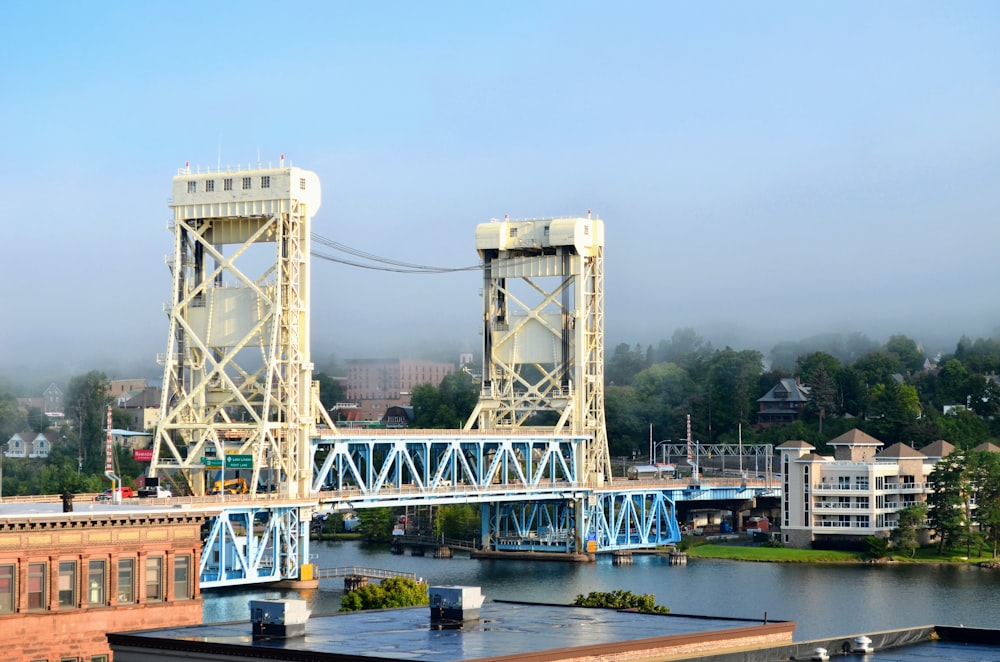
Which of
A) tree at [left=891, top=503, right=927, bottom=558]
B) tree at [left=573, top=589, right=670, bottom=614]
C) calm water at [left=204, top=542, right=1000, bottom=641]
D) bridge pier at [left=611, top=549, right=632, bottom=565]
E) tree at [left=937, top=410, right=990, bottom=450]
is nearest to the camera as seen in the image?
tree at [left=573, top=589, right=670, bottom=614]

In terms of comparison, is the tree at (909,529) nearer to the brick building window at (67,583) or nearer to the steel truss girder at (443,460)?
the steel truss girder at (443,460)

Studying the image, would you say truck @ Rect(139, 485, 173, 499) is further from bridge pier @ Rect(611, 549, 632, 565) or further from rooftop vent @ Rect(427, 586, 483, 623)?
bridge pier @ Rect(611, 549, 632, 565)

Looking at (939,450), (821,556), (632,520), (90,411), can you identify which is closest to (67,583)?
(821,556)

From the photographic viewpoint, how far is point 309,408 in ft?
324

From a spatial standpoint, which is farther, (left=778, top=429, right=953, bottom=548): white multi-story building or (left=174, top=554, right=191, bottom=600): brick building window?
(left=778, top=429, right=953, bottom=548): white multi-story building

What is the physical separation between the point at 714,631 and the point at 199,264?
6289 centimetres

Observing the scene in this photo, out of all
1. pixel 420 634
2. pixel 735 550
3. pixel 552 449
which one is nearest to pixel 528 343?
pixel 552 449

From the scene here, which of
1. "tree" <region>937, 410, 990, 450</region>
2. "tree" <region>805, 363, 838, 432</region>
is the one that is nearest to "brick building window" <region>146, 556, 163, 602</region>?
"tree" <region>937, 410, 990, 450</region>

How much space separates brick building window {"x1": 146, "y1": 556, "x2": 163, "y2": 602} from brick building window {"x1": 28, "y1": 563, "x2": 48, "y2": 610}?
3.13 m

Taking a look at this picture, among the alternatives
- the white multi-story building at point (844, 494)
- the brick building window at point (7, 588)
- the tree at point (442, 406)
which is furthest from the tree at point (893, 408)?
the brick building window at point (7, 588)

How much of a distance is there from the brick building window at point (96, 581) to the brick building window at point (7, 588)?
6.92 feet

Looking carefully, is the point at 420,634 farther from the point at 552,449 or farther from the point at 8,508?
the point at 552,449

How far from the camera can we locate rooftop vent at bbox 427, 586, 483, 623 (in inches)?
1795

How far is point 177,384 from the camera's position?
100312 millimetres
